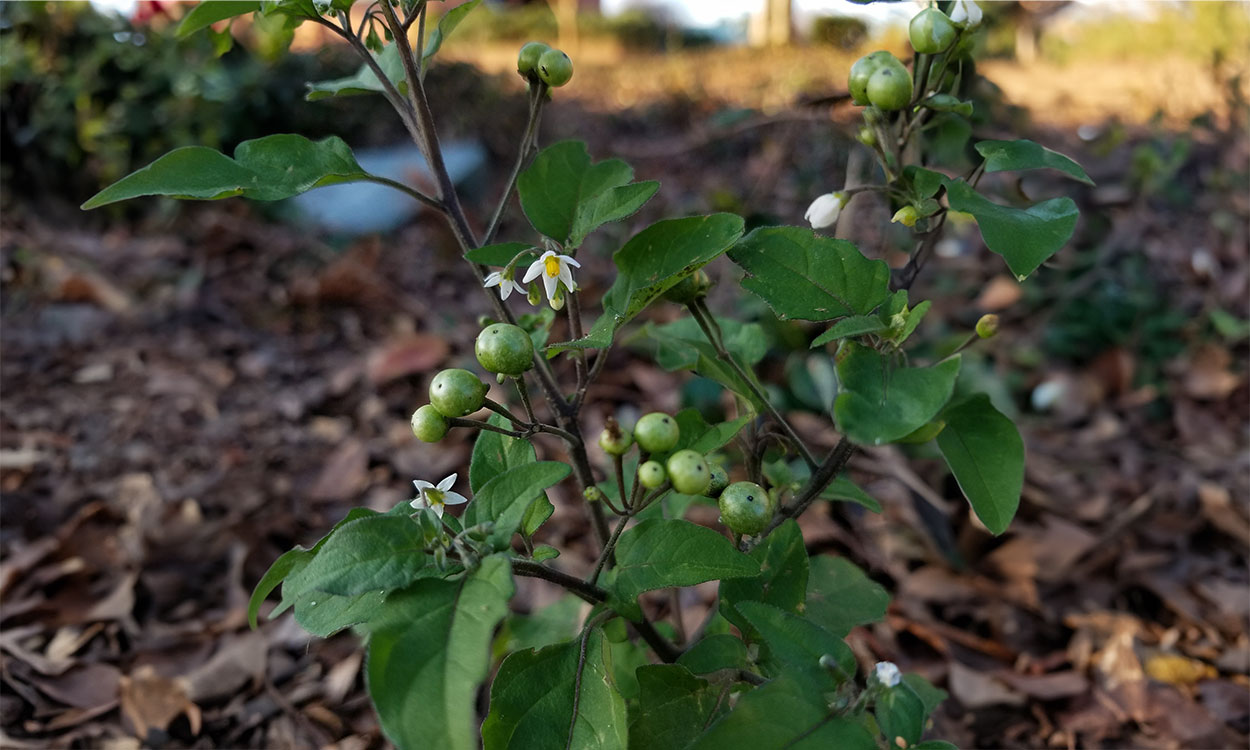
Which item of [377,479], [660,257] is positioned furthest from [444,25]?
[377,479]

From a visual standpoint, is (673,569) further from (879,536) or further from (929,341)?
(929,341)

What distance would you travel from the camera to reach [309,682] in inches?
63.3

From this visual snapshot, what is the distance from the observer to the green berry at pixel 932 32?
0.94 meters

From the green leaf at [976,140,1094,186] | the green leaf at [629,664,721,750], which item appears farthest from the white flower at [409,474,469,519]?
the green leaf at [976,140,1094,186]

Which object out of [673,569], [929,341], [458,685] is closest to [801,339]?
[929,341]

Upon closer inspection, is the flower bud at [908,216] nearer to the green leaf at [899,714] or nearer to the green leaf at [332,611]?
the green leaf at [899,714]

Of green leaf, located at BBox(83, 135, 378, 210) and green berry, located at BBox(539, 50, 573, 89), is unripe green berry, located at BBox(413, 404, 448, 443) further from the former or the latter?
green berry, located at BBox(539, 50, 573, 89)

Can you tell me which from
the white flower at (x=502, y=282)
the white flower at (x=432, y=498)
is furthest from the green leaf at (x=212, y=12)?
the white flower at (x=432, y=498)

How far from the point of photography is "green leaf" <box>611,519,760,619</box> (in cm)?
85

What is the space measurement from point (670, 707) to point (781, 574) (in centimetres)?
19

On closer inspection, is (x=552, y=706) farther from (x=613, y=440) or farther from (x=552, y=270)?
(x=552, y=270)

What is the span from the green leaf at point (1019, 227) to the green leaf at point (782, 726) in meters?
0.43

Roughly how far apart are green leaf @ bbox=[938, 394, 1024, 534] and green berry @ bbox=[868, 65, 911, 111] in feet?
1.07

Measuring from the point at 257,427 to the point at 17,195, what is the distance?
2090 millimetres
